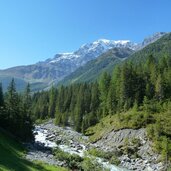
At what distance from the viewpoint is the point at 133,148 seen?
8656 cm

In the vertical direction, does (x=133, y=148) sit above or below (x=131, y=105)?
below

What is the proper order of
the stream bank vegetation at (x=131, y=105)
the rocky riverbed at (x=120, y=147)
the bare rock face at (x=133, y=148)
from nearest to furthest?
the rocky riverbed at (x=120, y=147) < the bare rock face at (x=133, y=148) < the stream bank vegetation at (x=131, y=105)

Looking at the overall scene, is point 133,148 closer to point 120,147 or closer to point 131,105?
point 120,147

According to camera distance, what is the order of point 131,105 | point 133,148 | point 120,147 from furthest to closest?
point 131,105
point 120,147
point 133,148

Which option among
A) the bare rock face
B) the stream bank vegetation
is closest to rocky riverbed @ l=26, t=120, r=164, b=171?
the bare rock face

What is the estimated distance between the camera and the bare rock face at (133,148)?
75.6 m

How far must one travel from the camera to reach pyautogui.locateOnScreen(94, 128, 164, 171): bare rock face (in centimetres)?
7562

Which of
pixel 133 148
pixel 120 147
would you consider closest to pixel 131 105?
pixel 120 147

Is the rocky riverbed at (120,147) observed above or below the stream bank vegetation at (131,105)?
below

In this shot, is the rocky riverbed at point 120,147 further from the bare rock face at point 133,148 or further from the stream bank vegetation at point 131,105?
the stream bank vegetation at point 131,105

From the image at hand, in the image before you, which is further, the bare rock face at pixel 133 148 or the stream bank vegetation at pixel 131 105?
the stream bank vegetation at pixel 131 105

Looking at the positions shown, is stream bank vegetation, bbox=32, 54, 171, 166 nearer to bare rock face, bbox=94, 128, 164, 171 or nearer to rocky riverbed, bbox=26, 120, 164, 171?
bare rock face, bbox=94, 128, 164, 171

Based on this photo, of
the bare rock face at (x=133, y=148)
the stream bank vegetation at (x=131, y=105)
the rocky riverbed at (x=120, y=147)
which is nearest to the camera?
the rocky riverbed at (x=120, y=147)

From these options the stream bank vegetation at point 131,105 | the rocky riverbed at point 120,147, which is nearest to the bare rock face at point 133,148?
the rocky riverbed at point 120,147
